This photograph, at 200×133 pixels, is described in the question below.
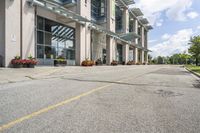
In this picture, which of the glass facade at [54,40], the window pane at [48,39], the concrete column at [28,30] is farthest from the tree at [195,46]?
the concrete column at [28,30]

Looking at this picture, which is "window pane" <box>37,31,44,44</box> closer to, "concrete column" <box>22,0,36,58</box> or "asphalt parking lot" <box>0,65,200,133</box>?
"concrete column" <box>22,0,36,58</box>

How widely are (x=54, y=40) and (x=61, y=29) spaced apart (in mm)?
2556

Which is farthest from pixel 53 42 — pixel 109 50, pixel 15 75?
pixel 15 75

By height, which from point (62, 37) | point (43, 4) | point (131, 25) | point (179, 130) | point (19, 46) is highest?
point (131, 25)

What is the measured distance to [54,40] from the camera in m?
28.3

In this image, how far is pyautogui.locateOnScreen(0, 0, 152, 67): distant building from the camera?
58.0ft

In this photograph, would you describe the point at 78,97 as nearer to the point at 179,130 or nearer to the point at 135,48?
the point at 179,130

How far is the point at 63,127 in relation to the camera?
13.0 ft

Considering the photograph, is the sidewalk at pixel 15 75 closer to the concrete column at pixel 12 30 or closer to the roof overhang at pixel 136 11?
the concrete column at pixel 12 30

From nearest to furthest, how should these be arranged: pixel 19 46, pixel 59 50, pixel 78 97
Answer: pixel 78 97
pixel 19 46
pixel 59 50

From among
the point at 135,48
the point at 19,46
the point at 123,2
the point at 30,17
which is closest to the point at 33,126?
the point at 19,46

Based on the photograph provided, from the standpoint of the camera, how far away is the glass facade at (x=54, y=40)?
83.6ft

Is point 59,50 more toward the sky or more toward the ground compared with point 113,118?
more toward the sky

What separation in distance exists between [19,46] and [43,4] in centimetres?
582
